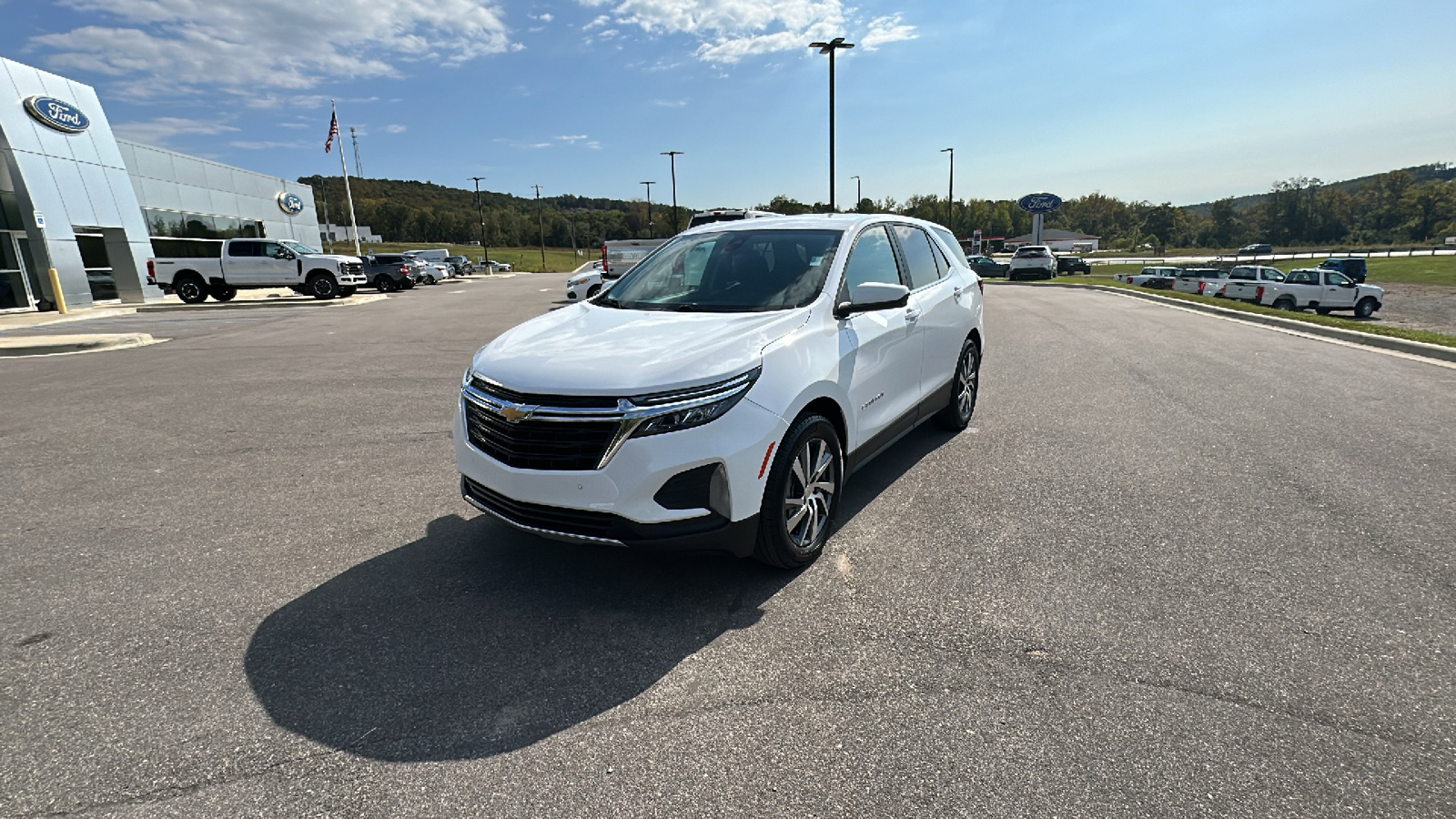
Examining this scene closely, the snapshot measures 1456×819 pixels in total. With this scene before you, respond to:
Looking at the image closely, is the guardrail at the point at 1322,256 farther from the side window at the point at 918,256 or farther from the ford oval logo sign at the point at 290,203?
the side window at the point at 918,256

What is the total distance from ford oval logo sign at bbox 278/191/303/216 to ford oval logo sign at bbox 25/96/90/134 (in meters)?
14.7

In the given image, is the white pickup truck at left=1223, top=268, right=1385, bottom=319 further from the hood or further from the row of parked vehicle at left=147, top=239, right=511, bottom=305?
the row of parked vehicle at left=147, top=239, right=511, bottom=305

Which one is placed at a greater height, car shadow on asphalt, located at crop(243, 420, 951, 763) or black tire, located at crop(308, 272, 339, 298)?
black tire, located at crop(308, 272, 339, 298)

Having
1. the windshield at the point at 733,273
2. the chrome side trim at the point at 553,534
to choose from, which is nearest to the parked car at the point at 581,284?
the windshield at the point at 733,273

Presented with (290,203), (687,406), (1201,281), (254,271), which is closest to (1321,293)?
(1201,281)

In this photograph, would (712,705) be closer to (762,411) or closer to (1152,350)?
(762,411)

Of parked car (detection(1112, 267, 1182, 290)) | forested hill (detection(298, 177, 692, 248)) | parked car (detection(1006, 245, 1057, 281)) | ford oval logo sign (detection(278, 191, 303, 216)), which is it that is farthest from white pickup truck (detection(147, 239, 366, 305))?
forested hill (detection(298, 177, 692, 248))

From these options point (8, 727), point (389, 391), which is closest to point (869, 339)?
point (8, 727)

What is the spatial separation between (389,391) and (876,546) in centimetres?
640

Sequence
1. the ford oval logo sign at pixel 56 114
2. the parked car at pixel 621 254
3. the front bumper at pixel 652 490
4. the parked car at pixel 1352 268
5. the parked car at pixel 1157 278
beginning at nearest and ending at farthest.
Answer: the front bumper at pixel 652 490 → the parked car at pixel 621 254 → the ford oval logo sign at pixel 56 114 → the parked car at pixel 1352 268 → the parked car at pixel 1157 278

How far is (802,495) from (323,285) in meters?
27.3

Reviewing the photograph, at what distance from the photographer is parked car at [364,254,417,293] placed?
33.4 meters

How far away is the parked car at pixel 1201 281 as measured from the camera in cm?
2783

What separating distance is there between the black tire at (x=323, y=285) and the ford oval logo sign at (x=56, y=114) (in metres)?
7.93
